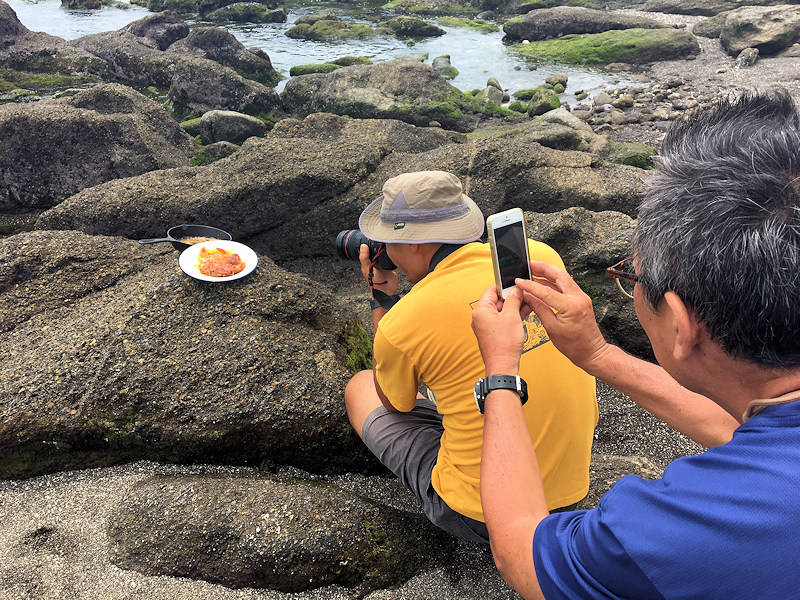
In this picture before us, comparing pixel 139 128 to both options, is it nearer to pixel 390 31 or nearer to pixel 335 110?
pixel 335 110

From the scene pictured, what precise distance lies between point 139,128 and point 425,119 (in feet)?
21.1

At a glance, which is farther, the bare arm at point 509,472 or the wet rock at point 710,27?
the wet rock at point 710,27

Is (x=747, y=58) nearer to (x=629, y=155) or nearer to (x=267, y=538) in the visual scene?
(x=629, y=155)

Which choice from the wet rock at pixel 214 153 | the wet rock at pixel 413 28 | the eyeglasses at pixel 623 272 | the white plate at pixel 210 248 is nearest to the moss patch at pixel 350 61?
the wet rock at pixel 413 28

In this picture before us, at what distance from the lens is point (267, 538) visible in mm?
2604

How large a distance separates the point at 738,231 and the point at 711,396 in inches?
17.8

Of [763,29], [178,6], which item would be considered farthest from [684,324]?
[178,6]

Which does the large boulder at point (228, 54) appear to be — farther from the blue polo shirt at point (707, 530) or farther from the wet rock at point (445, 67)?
the blue polo shirt at point (707, 530)

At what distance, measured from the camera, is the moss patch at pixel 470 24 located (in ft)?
82.6

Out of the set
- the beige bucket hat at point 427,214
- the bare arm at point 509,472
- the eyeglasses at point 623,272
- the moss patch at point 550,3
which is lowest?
the bare arm at point 509,472

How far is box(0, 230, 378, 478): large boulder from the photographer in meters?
3.15

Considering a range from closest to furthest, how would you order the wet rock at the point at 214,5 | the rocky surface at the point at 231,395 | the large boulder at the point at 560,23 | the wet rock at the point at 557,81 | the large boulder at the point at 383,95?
1. the rocky surface at the point at 231,395
2. the large boulder at the point at 383,95
3. the wet rock at the point at 557,81
4. the large boulder at the point at 560,23
5. the wet rock at the point at 214,5

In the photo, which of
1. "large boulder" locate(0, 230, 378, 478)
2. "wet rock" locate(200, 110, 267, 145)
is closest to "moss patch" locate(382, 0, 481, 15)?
"wet rock" locate(200, 110, 267, 145)

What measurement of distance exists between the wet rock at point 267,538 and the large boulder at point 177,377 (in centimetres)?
37
